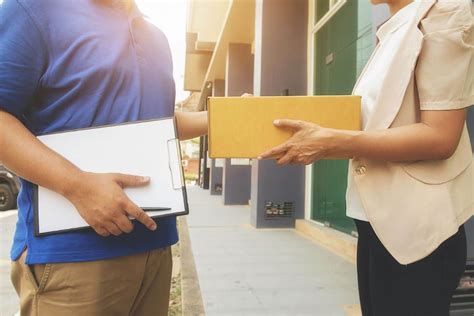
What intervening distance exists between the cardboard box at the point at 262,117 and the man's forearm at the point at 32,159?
465mm

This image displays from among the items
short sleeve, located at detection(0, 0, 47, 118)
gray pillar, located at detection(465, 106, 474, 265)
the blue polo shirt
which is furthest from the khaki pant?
gray pillar, located at detection(465, 106, 474, 265)

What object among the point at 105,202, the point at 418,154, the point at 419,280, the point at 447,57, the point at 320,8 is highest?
the point at 320,8

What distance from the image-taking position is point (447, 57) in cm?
106

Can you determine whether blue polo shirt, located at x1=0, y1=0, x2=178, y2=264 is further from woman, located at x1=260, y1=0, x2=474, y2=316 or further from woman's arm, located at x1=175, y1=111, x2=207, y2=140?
woman, located at x1=260, y1=0, x2=474, y2=316

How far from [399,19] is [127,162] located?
0.96 meters

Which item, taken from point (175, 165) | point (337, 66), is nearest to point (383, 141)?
point (175, 165)

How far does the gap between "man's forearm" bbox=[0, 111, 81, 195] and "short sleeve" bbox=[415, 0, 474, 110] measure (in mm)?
1005

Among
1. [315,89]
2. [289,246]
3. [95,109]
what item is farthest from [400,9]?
[315,89]

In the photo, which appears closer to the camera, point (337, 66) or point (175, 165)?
point (175, 165)

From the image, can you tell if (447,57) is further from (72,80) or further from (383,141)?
(72,80)

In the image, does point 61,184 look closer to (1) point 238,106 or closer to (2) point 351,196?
(1) point 238,106

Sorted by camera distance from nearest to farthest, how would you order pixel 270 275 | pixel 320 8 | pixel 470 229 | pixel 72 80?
pixel 72 80
pixel 470 229
pixel 270 275
pixel 320 8

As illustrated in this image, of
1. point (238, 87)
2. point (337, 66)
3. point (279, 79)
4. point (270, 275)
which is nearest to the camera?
point (270, 275)

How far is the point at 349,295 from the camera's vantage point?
120 inches
